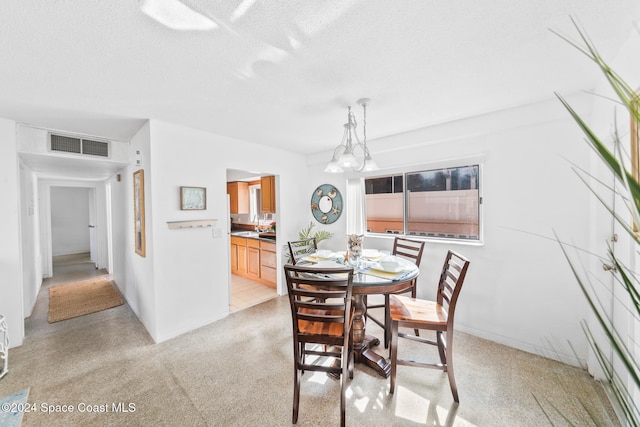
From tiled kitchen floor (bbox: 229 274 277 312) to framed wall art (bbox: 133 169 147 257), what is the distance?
4.48 ft

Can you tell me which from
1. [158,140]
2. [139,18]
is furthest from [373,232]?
[139,18]

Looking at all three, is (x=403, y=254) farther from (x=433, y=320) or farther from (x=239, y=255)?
(x=239, y=255)

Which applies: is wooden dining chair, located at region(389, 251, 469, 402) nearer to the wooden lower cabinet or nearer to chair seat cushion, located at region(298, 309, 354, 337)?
chair seat cushion, located at region(298, 309, 354, 337)

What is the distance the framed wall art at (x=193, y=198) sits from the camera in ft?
9.90

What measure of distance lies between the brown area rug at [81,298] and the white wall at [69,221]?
3726 mm

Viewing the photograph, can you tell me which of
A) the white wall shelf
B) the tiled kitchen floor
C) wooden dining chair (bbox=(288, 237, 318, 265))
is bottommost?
the tiled kitchen floor

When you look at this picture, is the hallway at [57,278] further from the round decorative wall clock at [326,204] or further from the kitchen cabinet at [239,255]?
the round decorative wall clock at [326,204]

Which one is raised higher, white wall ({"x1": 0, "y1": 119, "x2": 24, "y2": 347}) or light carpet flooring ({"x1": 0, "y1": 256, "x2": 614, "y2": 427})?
white wall ({"x1": 0, "y1": 119, "x2": 24, "y2": 347})

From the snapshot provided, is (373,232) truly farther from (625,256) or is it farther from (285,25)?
(285,25)

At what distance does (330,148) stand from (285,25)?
2743 millimetres

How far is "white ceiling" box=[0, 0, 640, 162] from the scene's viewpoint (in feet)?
4.64

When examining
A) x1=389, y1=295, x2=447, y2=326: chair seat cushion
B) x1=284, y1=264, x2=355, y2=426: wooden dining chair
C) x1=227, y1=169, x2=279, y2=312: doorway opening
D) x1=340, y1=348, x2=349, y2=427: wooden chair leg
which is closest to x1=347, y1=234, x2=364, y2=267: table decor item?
x1=389, y1=295, x2=447, y2=326: chair seat cushion

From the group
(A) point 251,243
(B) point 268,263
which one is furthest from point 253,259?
(B) point 268,263

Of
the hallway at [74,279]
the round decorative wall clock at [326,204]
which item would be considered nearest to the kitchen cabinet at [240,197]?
the hallway at [74,279]
